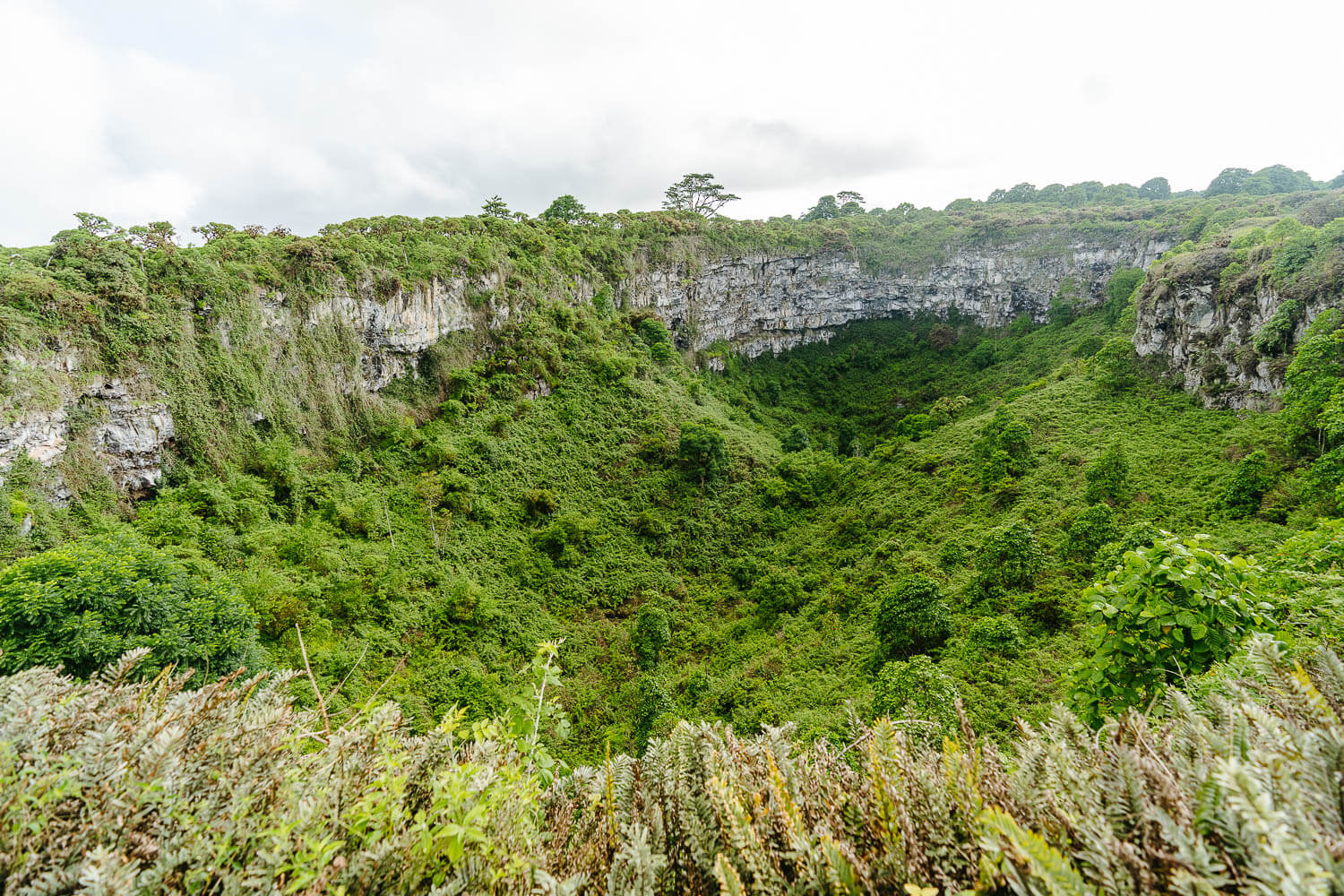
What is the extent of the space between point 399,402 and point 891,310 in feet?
171

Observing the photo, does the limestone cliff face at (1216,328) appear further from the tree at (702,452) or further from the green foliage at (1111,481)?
the tree at (702,452)

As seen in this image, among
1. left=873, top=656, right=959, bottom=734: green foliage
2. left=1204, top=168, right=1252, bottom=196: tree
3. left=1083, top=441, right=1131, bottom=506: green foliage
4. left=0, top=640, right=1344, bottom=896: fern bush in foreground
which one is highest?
left=1204, top=168, right=1252, bottom=196: tree

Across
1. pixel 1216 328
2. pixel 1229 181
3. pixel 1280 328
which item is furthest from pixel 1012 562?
pixel 1229 181

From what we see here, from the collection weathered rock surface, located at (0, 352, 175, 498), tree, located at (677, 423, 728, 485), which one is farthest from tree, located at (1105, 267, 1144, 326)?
weathered rock surface, located at (0, 352, 175, 498)

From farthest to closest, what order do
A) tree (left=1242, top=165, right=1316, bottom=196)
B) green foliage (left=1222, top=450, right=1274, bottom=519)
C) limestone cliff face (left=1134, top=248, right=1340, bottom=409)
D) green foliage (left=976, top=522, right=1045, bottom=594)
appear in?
tree (left=1242, top=165, right=1316, bottom=196) < limestone cliff face (left=1134, top=248, right=1340, bottom=409) < green foliage (left=976, top=522, right=1045, bottom=594) < green foliage (left=1222, top=450, right=1274, bottom=519)

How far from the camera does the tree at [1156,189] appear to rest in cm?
7431

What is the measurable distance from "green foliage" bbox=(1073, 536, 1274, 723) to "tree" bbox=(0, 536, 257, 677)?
39.5 feet

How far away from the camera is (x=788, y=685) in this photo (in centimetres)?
1698

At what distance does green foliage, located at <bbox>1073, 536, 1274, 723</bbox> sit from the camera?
3521 mm

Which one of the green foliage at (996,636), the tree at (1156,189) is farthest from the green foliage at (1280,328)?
the tree at (1156,189)

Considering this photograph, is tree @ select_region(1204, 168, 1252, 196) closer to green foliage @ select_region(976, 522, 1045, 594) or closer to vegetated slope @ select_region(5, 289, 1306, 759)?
vegetated slope @ select_region(5, 289, 1306, 759)

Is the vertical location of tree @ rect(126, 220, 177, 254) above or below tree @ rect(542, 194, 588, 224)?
below

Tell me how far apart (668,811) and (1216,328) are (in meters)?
36.9

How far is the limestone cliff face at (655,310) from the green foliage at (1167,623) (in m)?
25.5
